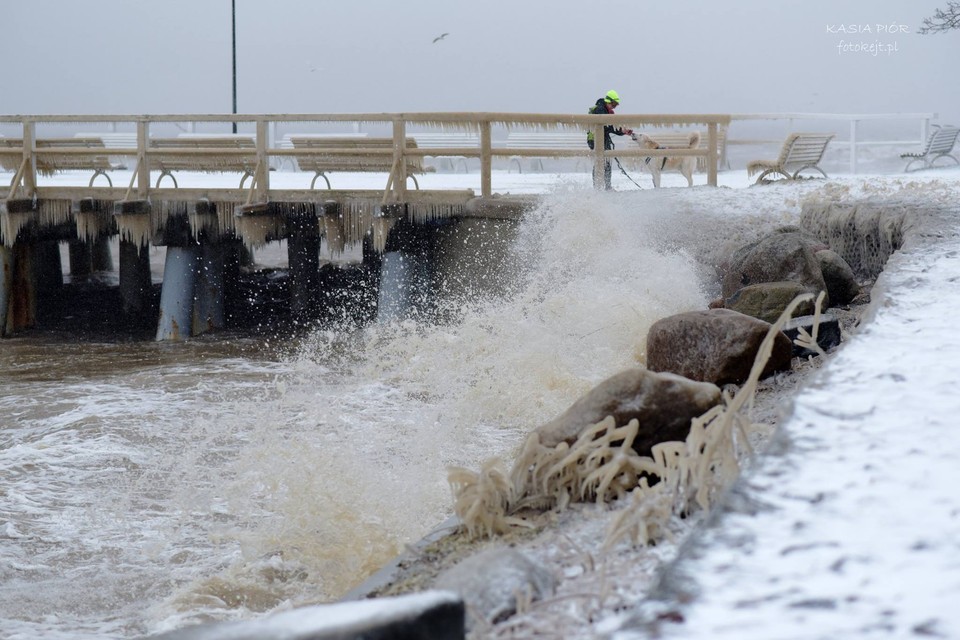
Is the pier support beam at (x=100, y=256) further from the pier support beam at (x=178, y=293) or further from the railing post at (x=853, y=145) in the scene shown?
the railing post at (x=853, y=145)

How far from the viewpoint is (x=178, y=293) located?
1410 centimetres

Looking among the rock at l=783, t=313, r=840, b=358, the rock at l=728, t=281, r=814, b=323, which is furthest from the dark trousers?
the rock at l=783, t=313, r=840, b=358

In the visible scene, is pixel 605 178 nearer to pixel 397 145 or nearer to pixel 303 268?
pixel 397 145

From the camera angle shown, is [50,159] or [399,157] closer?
[399,157]

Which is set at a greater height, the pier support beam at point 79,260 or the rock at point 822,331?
the pier support beam at point 79,260

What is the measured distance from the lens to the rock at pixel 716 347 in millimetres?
5660

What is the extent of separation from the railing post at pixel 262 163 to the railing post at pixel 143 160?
165cm

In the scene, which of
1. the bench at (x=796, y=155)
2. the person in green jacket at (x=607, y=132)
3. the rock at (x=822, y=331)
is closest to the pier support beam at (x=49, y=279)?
the person in green jacket at (x=607, y=132)

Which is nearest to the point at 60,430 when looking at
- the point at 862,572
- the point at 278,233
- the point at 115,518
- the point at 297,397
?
the point at 297,397

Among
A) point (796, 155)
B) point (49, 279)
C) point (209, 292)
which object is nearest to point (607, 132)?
point (796, 155)

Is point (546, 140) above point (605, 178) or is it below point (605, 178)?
above

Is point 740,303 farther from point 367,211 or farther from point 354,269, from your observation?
point 354,269

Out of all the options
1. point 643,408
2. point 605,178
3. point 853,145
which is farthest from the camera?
point 853,145

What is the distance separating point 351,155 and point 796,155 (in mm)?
6089
